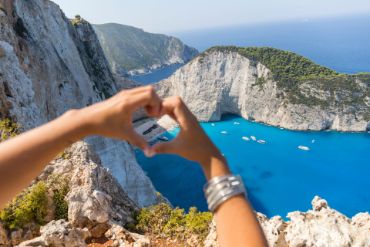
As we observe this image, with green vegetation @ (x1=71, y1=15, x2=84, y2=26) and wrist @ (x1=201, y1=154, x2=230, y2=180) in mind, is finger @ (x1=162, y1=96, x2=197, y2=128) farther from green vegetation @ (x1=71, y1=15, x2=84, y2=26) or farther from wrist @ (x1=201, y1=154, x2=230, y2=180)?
green vegetation @ (x1=71, y1=15, x2=84, y2=26)

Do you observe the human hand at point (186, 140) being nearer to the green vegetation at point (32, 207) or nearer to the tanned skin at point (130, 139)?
the tanned skin at point (130, 139)

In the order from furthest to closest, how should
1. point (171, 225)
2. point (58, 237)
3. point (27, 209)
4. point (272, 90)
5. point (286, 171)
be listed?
point (272, 90) < point (286, 171) < point (171, 225) < point (27, 209) < point (58, 237)

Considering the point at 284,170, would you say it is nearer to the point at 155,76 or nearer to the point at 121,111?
the point at 121,111

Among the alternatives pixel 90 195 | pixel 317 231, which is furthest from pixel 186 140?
pixel 90 195

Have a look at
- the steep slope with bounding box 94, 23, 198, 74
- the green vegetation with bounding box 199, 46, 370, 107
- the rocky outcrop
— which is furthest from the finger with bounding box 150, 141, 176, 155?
the steep slope with bounding box 94, 23, 198, 74

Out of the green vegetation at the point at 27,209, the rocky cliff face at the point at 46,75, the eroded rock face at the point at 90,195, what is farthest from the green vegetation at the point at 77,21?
the green vegetation at the point at 27,209

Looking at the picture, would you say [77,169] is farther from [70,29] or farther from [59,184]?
[70,29]

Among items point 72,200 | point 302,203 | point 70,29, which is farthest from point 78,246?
point 70,29
